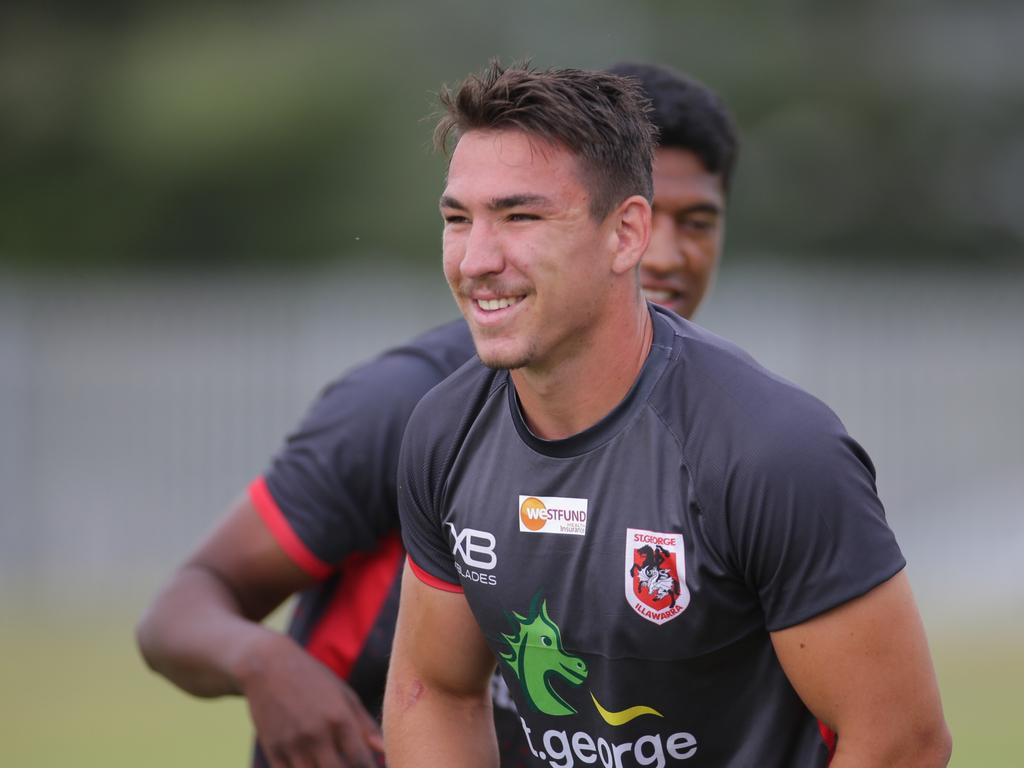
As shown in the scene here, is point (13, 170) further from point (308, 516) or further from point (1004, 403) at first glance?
point (308, 516)

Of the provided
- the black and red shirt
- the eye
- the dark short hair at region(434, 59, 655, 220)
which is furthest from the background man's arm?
the eye

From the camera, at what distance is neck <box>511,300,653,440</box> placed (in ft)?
11.4

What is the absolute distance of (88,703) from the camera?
32.1 feet

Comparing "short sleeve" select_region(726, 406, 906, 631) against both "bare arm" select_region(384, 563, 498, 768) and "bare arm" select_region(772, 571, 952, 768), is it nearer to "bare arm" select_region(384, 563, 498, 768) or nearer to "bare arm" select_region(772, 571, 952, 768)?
"bare arm" select_region(772, 571, 952, 768)

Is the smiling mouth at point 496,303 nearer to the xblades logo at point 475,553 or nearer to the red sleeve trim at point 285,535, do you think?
the xblades logo at point 475,553

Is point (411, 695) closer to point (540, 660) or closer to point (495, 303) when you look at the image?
point (540, 660)

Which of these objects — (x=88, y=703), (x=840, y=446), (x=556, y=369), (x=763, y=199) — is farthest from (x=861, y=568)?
(x=763, y=199)

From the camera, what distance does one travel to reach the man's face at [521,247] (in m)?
3.34

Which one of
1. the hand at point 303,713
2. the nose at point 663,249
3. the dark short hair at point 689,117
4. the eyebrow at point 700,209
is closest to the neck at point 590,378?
the hand at point 303,713

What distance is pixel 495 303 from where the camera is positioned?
3379 mm

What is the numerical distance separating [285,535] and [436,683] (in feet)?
2.57

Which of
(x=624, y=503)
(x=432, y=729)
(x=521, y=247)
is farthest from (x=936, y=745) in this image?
(x=521, y=247)

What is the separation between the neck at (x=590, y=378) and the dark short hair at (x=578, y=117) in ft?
0.93

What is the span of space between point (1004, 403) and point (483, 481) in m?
10.8
